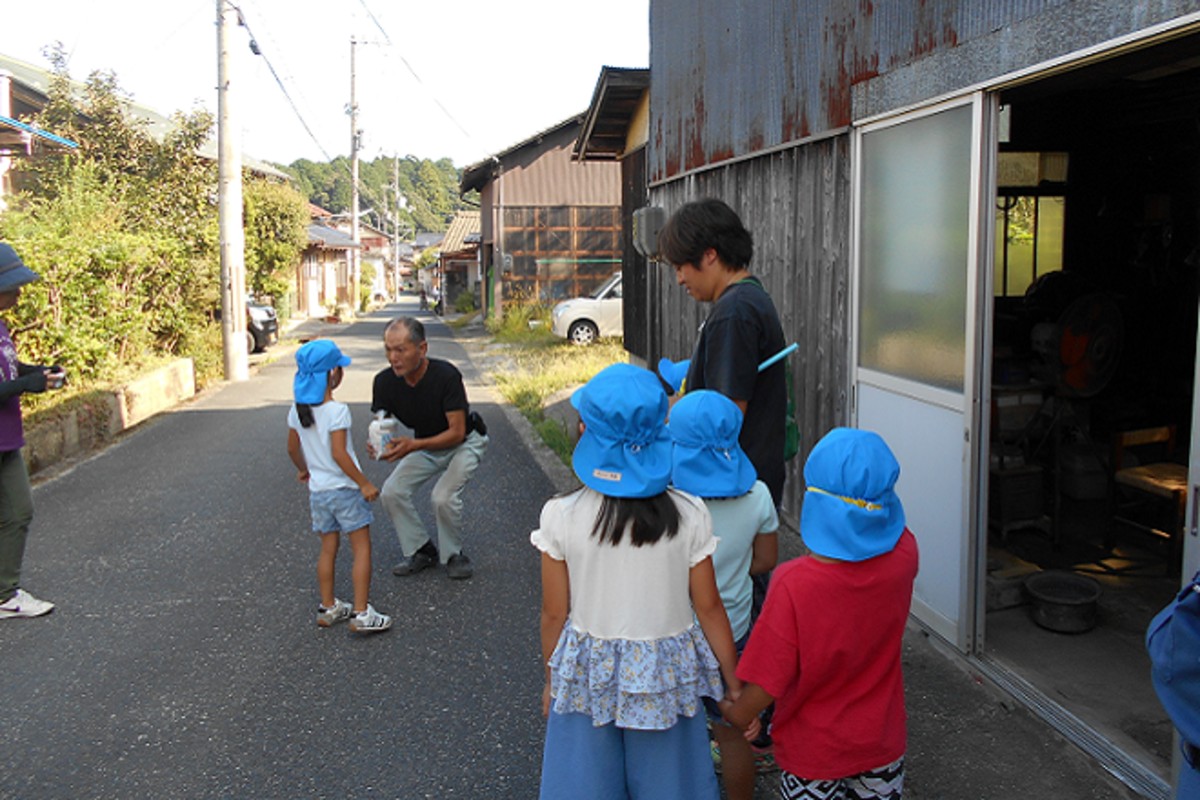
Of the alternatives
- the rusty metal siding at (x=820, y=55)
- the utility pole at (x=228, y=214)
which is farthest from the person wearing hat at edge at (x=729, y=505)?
the utility pole at (x=228, y=214)

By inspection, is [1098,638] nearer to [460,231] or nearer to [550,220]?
[550,220]

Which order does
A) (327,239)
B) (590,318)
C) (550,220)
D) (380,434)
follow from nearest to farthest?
(380,434) < (590,318) < (550,220) < (327,239)

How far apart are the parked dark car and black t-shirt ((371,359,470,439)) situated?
53.3 feet

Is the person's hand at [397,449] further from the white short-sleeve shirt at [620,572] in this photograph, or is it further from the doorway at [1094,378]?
the doorway at [1094,378]

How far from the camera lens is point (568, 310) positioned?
68.8ft

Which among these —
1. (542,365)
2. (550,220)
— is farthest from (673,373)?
(550,220)

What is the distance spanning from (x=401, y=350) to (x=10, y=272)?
203 centimetres

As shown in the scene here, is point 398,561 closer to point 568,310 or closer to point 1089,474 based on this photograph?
point 1089,474

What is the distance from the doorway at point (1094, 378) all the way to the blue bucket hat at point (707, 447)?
1425mm

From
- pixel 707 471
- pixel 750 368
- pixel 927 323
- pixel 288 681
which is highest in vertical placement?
pixel 927 323

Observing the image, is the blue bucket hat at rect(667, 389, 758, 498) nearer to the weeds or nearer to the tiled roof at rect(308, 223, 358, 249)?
the weeds

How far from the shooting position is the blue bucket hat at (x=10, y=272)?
500cm

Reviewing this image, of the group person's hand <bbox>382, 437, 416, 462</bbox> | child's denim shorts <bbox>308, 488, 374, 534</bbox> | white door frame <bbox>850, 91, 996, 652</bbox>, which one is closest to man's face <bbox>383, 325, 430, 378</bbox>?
person's hand <bbox>382, 437, 416, 462</bbox>

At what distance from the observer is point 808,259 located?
5734mm
